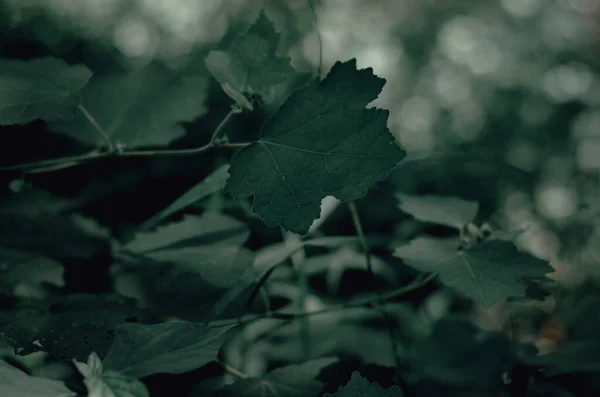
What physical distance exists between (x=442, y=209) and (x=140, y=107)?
0.60m

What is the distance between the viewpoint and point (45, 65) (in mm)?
735

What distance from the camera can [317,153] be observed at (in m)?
0.61

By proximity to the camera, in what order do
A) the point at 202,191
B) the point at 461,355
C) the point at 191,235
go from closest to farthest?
1. the point at 202,191
2. the point at 191,235
3. the point at 461,355

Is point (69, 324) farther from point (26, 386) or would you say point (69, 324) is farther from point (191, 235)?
point (191, 235)

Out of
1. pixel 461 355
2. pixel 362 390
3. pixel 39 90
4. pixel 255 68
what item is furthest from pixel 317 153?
pixel 461 355

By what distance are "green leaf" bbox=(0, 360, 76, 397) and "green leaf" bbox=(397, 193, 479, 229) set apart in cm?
58

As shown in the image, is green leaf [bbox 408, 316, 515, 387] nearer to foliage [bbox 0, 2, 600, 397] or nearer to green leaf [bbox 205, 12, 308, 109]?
foliage [bbox 0, 2, 600, 397]

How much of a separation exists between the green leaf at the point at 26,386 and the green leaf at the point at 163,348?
0.08 m

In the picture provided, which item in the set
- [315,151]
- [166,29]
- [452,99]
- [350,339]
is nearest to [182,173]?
[350,339]

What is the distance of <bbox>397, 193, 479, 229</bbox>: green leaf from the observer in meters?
0.85

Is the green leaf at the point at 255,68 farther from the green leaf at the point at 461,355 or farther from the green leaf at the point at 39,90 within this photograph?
the green leaf at the point at 461,355

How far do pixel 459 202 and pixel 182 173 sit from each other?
55.2 inches

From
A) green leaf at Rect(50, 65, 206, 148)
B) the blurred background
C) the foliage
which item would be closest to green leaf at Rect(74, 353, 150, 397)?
the foliage

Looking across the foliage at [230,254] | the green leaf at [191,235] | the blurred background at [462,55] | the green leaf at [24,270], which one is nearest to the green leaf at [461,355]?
the foliage at [230,254]
